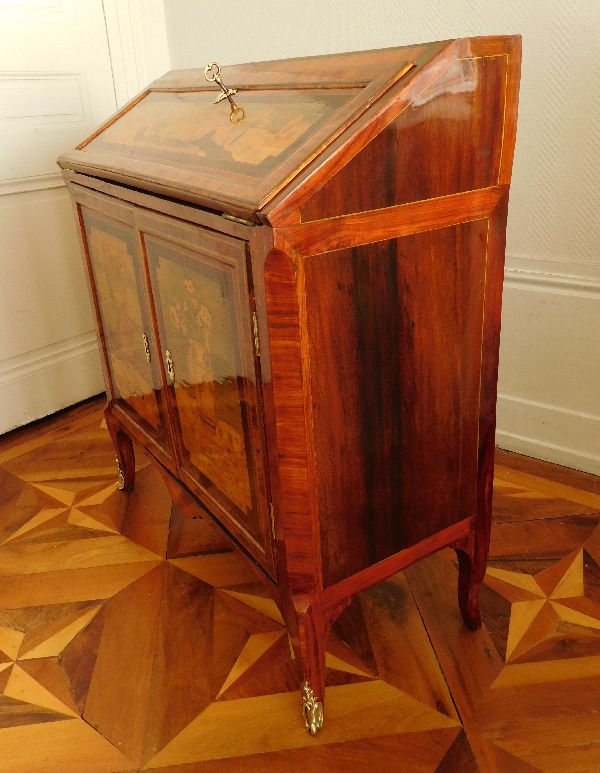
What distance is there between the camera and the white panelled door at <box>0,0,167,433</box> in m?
1.93

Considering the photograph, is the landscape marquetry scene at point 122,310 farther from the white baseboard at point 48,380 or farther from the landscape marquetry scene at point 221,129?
the white baseboard at point 48,380

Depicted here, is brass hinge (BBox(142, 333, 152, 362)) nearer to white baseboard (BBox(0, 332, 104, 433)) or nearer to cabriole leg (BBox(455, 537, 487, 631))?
cabriole leg (BBox(455, 537, 487, 631))

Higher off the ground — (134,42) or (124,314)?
(134,42)

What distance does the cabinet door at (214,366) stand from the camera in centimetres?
96

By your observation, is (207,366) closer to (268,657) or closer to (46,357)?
(268,657)

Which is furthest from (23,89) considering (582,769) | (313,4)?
(582,769)

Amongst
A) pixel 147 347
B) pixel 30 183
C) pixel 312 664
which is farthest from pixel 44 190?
pixel 312 664

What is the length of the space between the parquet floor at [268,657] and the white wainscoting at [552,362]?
0.12m

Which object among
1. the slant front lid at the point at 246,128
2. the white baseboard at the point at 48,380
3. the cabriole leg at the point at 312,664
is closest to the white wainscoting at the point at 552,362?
the slant front lid at the point at 246,128

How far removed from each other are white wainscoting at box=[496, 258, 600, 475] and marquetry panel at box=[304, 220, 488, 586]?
704mm

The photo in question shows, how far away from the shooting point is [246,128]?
102cm

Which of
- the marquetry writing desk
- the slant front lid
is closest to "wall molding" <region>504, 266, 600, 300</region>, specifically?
the marquetry writing desk

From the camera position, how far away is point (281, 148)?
0.89 meters

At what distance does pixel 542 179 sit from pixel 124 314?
1028mm
